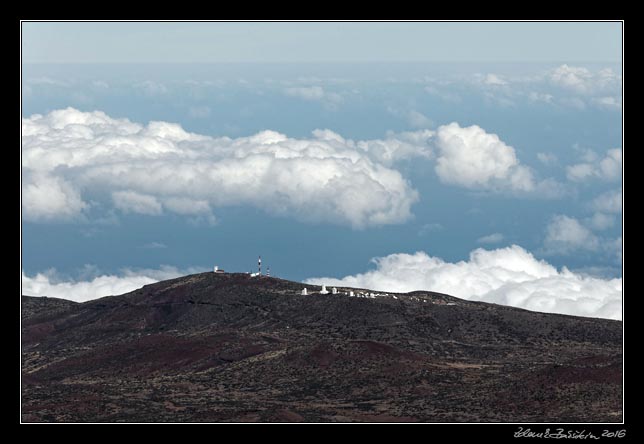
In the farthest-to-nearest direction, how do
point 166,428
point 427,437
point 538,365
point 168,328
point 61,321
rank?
point 61,321 → point 168,328 → point 538,365 → point 166,428 → point 427,437

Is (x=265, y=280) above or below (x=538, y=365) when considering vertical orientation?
above

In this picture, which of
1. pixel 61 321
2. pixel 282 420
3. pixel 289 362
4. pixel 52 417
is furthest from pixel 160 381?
pixel 61 321

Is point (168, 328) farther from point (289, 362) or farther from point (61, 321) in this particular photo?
point (289, 362)

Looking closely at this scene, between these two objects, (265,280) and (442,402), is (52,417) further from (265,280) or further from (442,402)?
(265,280)

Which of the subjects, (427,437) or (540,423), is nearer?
(427,437)

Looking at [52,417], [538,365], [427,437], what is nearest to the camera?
[427,437]

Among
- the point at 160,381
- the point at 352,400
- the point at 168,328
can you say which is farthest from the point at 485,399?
the point at 168,328
